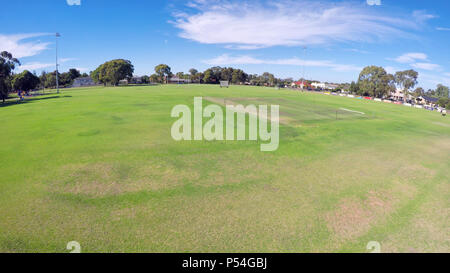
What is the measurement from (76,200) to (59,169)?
11.2 ft

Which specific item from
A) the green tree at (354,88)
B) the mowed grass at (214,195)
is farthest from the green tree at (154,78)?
the mowed grass at (214,195)

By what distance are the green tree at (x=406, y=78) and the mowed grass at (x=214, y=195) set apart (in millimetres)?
97372

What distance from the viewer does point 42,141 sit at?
14273 millimetres

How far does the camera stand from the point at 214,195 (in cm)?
849

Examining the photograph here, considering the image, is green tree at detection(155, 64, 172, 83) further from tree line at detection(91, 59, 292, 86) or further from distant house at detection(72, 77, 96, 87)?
distant house at detection(72, 77, 96, 87)

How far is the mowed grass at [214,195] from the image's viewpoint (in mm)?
6168

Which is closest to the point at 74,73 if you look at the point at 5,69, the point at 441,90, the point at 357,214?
the point at 5,69

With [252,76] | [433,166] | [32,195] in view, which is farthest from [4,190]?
[252,76]

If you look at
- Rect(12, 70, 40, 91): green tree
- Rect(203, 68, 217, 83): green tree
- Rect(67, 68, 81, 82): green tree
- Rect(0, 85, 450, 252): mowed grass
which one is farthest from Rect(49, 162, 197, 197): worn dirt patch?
Rect(67, 68, 81, 82): green tree

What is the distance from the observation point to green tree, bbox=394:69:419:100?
296 ft

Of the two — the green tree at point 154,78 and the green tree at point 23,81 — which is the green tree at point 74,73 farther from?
the green tree at point 23,81

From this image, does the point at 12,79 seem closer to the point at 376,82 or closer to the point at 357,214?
the point at 357,214

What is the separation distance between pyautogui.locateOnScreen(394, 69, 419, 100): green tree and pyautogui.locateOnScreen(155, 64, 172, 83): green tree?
12345 centimetres
